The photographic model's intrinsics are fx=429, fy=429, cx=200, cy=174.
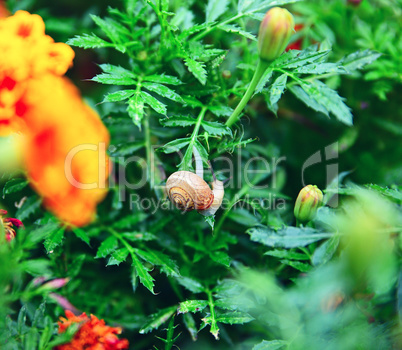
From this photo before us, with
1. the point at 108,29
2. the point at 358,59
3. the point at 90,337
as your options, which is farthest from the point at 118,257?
the point at 358,59

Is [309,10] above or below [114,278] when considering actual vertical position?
above

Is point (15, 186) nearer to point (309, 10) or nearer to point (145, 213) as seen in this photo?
point (145, 213)

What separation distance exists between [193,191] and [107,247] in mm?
224

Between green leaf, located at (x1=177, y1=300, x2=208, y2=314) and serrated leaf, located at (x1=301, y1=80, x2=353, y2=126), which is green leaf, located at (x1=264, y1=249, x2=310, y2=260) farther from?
serrated leaf, located at (x1=301, y1=80, x2=353, y2=126)

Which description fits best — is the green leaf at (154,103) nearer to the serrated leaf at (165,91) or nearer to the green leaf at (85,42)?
the serrated leaf at (165,91)

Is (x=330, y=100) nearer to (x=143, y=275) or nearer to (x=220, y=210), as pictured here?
(x=220, y=210)

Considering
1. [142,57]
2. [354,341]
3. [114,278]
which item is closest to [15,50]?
[142,57]

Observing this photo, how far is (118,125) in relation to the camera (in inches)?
40.1

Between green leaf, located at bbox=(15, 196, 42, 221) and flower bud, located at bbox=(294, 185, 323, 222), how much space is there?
1.78 feet

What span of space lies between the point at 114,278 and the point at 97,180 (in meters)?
0.24

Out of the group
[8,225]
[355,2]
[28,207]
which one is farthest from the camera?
[355,2]

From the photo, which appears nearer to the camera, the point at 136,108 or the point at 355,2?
the point at 136,108

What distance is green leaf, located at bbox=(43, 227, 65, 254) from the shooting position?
2.69 feet

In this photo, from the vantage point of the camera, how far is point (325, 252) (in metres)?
0.79
